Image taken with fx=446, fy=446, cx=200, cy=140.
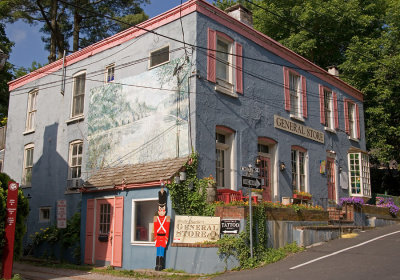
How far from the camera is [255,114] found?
1659cm

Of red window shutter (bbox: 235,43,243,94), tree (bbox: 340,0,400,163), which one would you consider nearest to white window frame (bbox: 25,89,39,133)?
red window shutter (bbox: 235,43,243,94)

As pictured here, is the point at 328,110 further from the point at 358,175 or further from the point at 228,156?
the point at 228,156

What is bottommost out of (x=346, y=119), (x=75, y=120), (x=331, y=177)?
(x=331, y=177)

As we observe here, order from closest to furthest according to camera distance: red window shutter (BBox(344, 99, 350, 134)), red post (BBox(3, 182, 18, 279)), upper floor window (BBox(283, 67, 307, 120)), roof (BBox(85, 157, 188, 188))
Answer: red post (BBox(3, 182, 18, 279)) → roof (BBox(85, 157, 188, 188)) → upper floor window (BBox(283, 67, 307, 120)) → red window shutter (BBox(344, 99, 350, 134))

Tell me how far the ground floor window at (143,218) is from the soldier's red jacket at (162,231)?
99cm

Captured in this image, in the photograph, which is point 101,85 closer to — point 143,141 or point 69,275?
point 143,141

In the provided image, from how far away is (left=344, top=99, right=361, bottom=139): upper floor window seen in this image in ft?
75.6

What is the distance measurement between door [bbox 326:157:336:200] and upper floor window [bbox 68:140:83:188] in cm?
1101

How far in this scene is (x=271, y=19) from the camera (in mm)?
29531

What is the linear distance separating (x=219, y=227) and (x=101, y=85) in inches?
331

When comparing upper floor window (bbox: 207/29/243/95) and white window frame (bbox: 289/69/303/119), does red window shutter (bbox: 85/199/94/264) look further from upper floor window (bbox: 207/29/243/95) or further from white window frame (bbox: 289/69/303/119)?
white window frame (bbox: 289/69/303/119)

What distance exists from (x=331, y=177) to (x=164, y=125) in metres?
9.71

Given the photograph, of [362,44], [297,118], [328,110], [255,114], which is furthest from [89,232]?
[362,44]

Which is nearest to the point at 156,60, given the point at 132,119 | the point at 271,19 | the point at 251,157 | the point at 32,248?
the point at 132,119
